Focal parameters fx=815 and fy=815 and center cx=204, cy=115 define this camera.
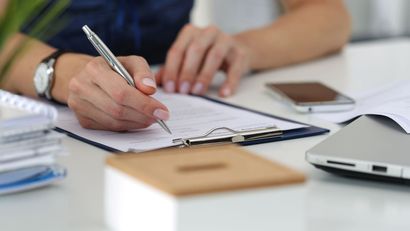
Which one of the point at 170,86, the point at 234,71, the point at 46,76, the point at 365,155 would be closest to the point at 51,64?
the point at 46,76

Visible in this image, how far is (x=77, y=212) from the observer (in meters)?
0.81

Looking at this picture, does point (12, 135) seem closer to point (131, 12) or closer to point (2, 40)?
point (2, 40)

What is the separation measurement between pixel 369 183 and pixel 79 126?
414 millimetres

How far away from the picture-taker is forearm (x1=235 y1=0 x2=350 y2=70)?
1.67 meters

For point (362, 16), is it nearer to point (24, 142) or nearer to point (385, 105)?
point (385, 105)

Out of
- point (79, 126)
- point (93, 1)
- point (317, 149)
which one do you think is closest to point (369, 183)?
point (317, 149)

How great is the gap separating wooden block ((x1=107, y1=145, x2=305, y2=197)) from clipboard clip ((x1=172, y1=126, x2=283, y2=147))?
235mm

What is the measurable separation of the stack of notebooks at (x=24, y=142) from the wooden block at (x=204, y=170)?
10 cm

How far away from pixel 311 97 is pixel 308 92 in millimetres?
40

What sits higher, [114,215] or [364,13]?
[364,13]

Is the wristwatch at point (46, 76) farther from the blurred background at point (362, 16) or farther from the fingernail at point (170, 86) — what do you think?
the blurred background at point (362, 16)

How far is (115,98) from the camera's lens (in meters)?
1.06

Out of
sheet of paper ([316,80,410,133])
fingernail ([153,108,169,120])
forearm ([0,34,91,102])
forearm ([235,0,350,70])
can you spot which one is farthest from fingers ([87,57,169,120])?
forearm ([235,0,350,70])

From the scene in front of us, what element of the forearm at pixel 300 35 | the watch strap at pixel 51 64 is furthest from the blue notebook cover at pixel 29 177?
Answer: the forearm at pixel 300 35
